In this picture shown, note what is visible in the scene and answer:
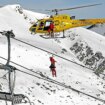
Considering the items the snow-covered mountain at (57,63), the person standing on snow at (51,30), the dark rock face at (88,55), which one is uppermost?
the person standing on snow at (51,30)

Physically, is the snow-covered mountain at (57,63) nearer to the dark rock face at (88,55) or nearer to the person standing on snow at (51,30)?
the dark rock face at (88,55)

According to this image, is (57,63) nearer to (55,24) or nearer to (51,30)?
Answer: (55,24)

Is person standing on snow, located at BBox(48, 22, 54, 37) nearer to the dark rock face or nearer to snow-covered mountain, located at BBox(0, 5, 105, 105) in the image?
snow-covered mountain, located at BBox(0, 5, 105, 105)

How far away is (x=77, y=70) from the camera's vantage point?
10381 centimetres

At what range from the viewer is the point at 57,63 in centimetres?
10594

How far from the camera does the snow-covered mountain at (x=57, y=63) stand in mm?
79188

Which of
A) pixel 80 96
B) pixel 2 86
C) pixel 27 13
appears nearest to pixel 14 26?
pixel 27 13

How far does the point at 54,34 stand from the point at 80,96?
1736 inches

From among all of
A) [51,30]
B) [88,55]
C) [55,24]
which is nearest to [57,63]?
[88,55]

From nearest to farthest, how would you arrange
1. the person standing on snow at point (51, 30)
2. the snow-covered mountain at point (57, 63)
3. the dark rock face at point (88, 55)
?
the person standing on snow at point (51, 30) < the snow-covered mountain at point (57, 63) < the dark rock face at point (88, 55)

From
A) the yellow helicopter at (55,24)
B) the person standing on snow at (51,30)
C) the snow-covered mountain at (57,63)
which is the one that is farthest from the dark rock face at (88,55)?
the person standing on snow at (51,30)

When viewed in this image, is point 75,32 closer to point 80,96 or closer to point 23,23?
point 23,23

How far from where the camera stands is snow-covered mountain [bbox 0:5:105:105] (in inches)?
3118

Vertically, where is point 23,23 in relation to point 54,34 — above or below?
below
